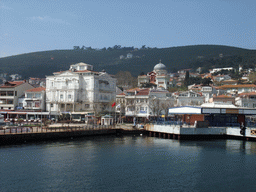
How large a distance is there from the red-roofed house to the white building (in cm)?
140

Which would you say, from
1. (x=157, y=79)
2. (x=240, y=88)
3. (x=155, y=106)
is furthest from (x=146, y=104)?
(x=157, y=79)

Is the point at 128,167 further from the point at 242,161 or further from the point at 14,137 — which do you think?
the point at 14,137

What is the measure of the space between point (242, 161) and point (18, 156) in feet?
83.4

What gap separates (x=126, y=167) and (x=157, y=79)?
11598cm

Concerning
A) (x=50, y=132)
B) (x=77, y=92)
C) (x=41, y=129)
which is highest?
(x=77, y=92)

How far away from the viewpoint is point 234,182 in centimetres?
2805

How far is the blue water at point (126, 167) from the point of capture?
26469 mm

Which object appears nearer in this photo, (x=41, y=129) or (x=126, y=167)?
(x=126, y=167)

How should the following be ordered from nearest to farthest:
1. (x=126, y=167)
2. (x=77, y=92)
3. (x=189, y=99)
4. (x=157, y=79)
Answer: (x=126, y=167) < (x=77, y=92) < (x=189, y=99) < (x=157, y=79)

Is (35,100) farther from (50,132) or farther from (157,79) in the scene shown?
(157,79)

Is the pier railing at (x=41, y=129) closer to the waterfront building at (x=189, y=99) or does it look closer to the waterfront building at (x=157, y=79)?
the waterfront building at (x=189, y=99)

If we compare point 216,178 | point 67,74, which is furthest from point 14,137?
point 67,74

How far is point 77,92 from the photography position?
3297 inches

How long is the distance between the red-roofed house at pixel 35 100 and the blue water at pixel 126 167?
42.8 m
